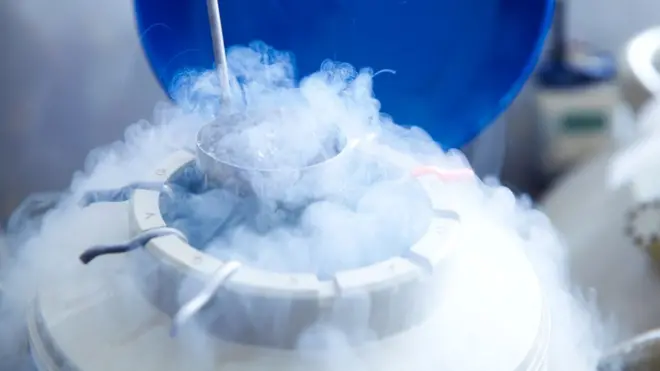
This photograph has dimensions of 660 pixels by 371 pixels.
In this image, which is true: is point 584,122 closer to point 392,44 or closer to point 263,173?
point 392,44

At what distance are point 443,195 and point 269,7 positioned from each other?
0.25 m

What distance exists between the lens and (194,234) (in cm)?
55

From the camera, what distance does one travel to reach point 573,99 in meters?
1.29

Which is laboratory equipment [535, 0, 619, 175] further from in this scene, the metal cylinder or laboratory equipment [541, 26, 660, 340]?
the metal cylinder

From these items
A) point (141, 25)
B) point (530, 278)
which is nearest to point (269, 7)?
point (141, 25)

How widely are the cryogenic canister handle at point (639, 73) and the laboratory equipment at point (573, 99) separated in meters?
0.41

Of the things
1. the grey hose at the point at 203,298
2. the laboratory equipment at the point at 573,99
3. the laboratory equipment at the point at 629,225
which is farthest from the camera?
the laboratory equipment at the point at 573,99

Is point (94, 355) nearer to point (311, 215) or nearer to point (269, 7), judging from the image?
point (311, 215)

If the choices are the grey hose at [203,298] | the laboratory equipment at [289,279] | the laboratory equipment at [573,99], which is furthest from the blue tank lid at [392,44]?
the laboratory equipment at [573,99]

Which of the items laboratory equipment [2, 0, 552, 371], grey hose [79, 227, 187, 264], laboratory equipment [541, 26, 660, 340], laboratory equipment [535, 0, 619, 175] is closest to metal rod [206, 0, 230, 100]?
laboratory equipment [2, 0, 552, 371]

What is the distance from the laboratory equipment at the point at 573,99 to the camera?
1.29 metres

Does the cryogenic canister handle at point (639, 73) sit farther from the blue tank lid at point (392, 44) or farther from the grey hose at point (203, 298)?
the grey hose at point (203, 298)

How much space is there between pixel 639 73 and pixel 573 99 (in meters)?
0.47

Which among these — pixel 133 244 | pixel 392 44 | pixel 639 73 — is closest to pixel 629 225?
pixel 639 73
